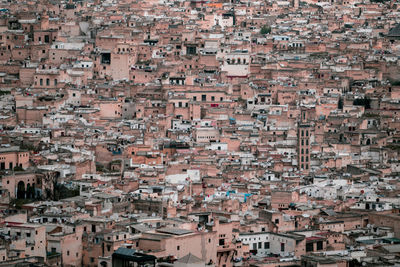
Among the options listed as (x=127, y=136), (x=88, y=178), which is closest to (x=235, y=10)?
(x=127, y=136)

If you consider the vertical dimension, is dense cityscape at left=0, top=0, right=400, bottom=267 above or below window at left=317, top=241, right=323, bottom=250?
Answer: above

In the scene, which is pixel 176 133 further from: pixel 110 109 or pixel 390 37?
pixel 390 37

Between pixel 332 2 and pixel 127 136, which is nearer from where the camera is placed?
pixel 127 136

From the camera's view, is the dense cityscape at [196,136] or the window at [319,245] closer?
the dense cityscape at [196,136]

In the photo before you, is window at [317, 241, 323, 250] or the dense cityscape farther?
window at [317, 241, 323, 250]

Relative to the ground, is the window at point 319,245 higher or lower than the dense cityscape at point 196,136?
lower

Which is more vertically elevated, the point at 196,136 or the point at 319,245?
the point at 196,136

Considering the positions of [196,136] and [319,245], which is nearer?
[319,245]

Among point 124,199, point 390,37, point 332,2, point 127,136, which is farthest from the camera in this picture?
point 332,2
